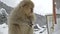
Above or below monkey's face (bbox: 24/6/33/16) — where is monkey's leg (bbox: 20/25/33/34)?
below

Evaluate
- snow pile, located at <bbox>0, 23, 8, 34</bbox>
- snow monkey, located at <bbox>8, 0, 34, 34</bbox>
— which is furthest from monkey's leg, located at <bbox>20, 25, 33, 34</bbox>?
snow pile, located at <bbox>0, 23, 8, 34</bbox>

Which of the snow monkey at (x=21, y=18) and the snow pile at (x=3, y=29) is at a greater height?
the snow monkey at (x=21, y=18)

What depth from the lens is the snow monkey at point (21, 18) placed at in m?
0.79

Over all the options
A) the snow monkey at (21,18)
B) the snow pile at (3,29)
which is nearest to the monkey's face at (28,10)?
the snow monkey at (21,18)

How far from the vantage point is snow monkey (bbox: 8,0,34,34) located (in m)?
0.79

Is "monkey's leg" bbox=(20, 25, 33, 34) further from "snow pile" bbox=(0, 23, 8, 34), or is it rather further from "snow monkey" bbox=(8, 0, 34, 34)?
"snow pile" bbox=(0, 23, 8, 34)

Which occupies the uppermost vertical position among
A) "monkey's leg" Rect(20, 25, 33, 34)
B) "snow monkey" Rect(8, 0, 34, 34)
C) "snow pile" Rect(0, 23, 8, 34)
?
"snow monkey" Rect(8, 0, 34, 34)

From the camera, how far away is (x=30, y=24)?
830 millimetres

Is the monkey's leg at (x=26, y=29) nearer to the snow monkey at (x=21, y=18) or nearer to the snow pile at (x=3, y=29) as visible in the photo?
the snow monkey at (x=21, y=18)

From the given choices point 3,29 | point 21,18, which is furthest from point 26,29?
point 3,29

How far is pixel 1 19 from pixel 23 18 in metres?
0.76

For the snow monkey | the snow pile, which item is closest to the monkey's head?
the snow monkey

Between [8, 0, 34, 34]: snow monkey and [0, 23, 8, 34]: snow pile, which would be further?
[0, 23, 8, 34]: snow pile

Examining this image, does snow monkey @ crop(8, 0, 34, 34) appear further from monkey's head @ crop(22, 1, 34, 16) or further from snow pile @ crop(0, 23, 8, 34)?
snow pile @ crop(0, 23, 8, 34)
